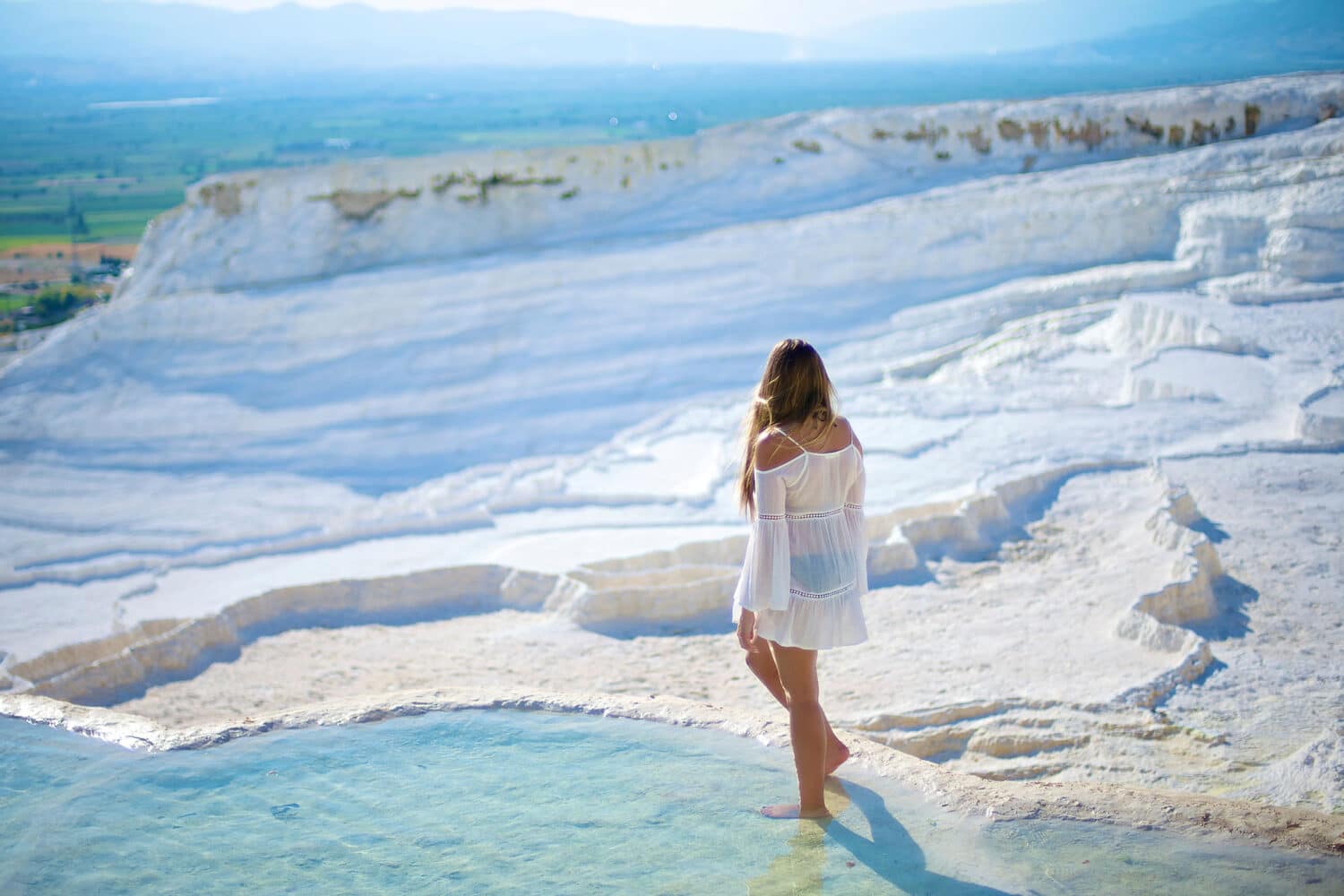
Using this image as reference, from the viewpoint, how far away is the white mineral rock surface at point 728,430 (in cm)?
459

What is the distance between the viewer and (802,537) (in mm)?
2658

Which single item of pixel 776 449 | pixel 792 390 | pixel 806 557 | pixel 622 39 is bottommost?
pixel 806 557

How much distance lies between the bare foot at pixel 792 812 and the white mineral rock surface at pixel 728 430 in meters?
1.08

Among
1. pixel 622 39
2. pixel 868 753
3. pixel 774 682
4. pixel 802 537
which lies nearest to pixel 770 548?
pixel 802 537

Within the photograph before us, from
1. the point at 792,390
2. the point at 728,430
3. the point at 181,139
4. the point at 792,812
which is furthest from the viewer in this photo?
the point at 181,139

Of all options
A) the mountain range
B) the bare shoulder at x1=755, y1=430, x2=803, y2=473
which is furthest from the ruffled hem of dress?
the mountain range

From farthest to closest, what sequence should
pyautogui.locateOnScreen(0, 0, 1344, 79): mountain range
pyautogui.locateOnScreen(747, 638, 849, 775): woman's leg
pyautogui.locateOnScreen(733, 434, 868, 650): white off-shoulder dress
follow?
pyautogui.locateOnScreen(0, 0, 1344, 79): mountain range → pyautogui.locateOnScreen(747, 638, 849, 775): woman's leg → pyautogui.locateOnScreen(733, 434, 868, 650): white off-shoulder dress

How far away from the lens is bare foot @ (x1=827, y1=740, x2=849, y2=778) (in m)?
2.96

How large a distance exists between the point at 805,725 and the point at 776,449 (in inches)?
26.3

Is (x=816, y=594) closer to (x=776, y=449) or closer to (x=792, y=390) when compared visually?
(x=776, y=449)

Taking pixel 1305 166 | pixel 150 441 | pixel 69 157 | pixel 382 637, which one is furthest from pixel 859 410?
pixel 69 157

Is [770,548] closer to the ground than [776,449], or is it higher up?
closer to the ground

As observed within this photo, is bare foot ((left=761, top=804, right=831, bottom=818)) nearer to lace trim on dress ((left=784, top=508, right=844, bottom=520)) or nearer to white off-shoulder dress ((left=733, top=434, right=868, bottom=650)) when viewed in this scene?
white off-shoulder dress ((left=733, top=434, right=868, bottom=650))

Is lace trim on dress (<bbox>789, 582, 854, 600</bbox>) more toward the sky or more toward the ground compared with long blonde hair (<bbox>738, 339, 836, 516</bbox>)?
more toward the ground
